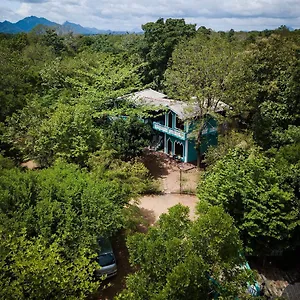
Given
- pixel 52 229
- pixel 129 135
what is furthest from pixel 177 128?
pixel 52 229

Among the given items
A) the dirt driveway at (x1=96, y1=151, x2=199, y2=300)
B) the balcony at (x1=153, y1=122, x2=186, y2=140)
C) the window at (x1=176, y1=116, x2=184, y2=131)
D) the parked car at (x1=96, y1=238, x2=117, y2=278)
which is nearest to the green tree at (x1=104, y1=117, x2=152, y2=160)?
the dirt driveway at (x1=96, y1=151, x2=199, y2=300)

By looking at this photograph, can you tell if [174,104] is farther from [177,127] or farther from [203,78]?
[203,78]

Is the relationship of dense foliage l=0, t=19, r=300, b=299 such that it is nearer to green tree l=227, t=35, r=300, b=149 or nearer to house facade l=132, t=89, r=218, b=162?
green tree l=227, t=35, r=300, b=149

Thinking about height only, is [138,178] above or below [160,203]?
above

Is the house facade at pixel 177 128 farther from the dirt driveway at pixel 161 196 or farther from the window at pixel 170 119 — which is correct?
the dirt driveway at pixel 161 196

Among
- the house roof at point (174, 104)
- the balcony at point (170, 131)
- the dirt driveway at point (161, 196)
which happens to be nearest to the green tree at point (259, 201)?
→ the dirt driveway at point (161, 196)
